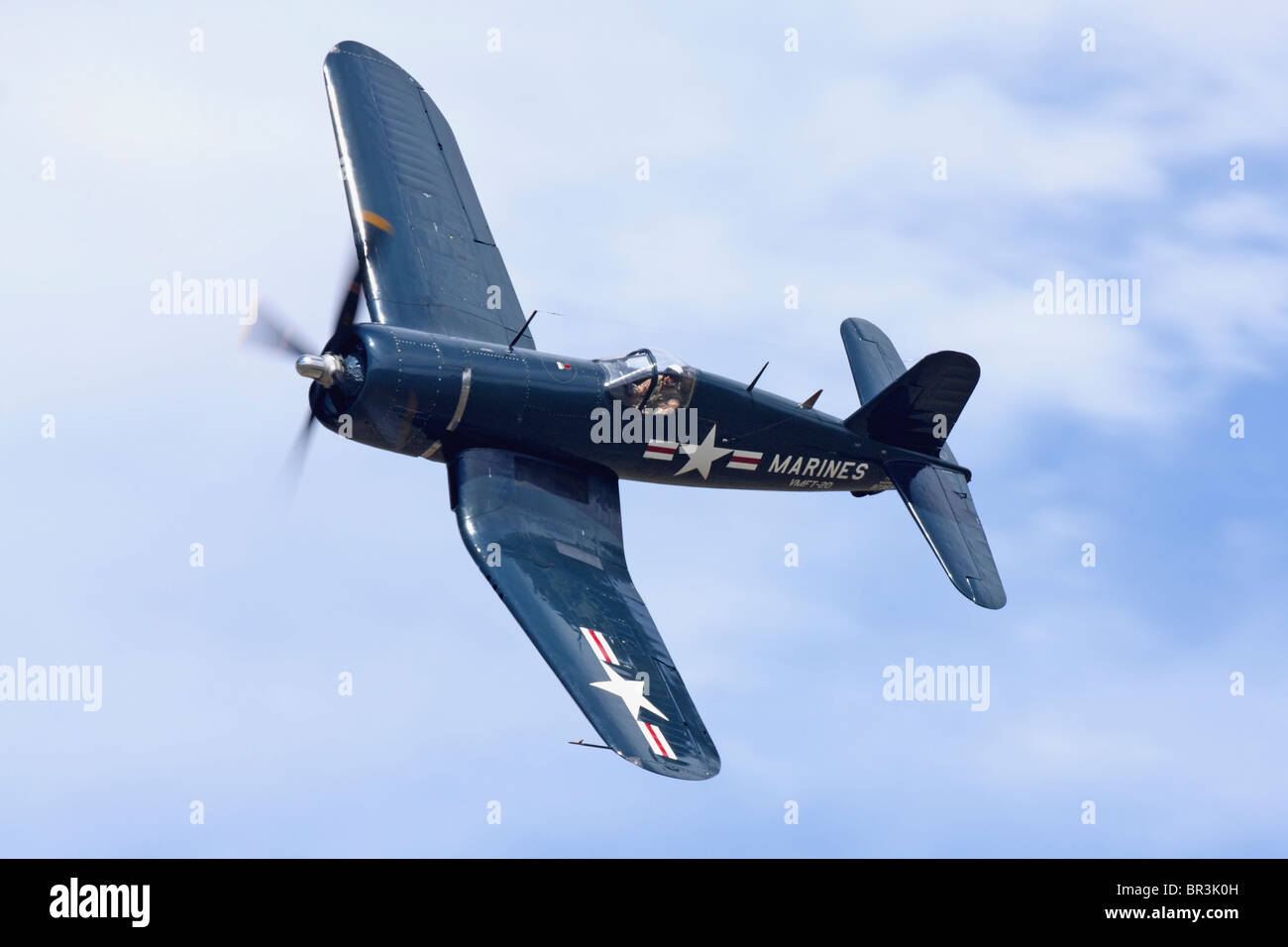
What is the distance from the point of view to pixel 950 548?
85.3 feet

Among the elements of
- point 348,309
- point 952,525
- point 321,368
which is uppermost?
point 348,309

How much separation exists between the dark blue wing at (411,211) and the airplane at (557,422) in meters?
0.03

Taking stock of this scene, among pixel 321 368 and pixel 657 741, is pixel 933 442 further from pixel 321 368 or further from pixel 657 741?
pixel 321 368

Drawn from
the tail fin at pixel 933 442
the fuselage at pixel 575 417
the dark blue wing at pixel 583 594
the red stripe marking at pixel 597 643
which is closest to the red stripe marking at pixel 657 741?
the dark blue wing at pixel 583 594

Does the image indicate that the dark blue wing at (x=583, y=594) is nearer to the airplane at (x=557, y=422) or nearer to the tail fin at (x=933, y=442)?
the airplane at (x=557, y=422)

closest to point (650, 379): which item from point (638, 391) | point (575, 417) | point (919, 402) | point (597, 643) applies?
point (638, 391)

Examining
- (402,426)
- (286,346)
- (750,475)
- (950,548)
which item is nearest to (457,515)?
(402,426)

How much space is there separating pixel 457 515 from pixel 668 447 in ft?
10.6

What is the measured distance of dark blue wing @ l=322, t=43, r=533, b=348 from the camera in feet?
82.8

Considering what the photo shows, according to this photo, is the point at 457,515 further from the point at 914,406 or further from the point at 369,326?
the point at 914,406

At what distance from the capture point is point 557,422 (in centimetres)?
2400

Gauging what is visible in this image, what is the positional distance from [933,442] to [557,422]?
6192 millimetres

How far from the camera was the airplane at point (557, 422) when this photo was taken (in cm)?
2231

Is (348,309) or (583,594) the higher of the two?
(348,309)
